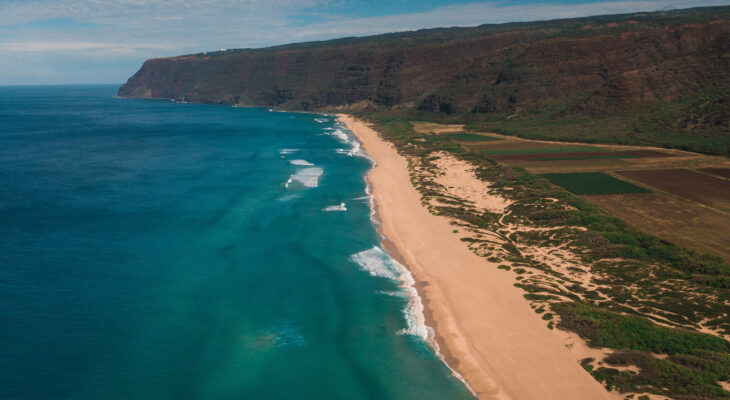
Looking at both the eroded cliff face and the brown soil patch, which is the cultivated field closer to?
the brown soil patch

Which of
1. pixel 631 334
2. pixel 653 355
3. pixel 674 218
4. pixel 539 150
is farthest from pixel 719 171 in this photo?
pixel 653 355

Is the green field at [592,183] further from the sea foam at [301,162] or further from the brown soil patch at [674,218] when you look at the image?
the sea foam at [301,162]

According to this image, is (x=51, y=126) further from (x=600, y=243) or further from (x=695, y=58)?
(x=695, y=58)

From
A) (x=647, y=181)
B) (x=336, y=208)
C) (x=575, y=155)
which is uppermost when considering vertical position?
(x=575, y=155)

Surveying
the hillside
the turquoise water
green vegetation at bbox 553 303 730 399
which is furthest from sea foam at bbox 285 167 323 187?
the hillside

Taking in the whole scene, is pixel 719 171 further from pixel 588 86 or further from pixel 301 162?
pixel 588 86

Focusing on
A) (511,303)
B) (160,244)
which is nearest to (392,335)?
(511,303)
